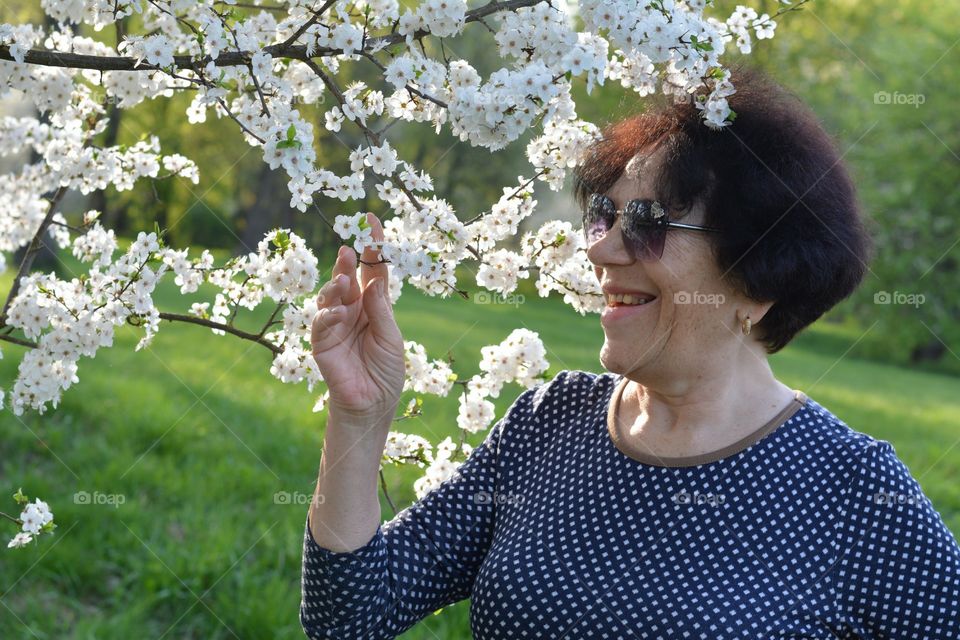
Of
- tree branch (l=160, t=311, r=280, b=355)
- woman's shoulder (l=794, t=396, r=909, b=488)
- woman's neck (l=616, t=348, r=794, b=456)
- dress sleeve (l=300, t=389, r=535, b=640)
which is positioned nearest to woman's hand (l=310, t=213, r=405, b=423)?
dress sleeve (l=300, t=389, r=535, b=640)

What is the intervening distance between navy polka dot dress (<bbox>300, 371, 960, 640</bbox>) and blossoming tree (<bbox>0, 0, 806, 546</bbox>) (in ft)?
1.17

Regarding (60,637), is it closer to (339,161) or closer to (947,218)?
(339,161)

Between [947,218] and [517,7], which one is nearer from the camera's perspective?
[517,7]

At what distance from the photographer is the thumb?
2.02 meters

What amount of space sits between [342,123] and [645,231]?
31.9 inches

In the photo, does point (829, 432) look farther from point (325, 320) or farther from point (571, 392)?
point (325, 320)

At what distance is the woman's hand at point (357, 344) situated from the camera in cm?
199

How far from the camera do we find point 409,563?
7.30 feet

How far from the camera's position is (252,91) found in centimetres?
252

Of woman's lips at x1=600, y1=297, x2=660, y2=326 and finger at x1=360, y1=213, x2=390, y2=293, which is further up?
finger at x1=360, y1=213, x2=390, y2=293

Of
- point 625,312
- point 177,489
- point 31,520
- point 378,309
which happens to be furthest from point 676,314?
point 177,489

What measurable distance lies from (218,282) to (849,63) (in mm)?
27371

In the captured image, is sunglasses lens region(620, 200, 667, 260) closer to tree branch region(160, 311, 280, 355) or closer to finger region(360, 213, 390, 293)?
finger region(360, 213, 390, 293)

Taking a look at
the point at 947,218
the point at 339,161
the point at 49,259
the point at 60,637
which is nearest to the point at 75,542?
the point at 60,637
